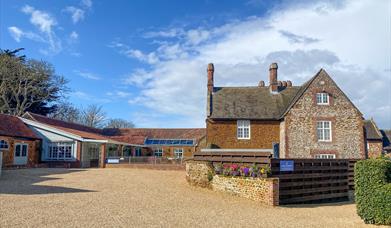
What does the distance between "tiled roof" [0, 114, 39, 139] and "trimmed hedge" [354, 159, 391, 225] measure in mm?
24456

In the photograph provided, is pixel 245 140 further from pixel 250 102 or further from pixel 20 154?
pixel 20 154

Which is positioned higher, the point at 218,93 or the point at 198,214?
the point at 218,93

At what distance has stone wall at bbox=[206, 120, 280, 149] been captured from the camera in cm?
2597

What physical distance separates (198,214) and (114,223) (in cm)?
273

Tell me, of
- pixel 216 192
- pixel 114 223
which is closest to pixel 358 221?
pixel 216 192

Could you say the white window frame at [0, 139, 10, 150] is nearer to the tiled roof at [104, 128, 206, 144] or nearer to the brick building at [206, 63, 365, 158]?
the brick building at [206, 63, 365, 158]

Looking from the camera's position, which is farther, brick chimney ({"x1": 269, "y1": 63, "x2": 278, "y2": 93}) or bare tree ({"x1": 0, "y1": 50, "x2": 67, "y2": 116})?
bare tree ({"x1": 0, "y1": 50, "x2": 67, "y2": 116})

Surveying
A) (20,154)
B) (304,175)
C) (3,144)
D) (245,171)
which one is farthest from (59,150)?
(304,175)

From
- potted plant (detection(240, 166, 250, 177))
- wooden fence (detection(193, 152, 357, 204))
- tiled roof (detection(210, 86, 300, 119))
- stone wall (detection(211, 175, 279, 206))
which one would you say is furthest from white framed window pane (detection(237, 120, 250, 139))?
potted plant (detection(240, 166, 250, 177))

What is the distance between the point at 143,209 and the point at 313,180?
7.82 meters

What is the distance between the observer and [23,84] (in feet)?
130

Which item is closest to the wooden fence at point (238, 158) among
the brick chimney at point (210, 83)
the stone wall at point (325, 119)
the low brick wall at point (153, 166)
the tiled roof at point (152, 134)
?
the low brick wall at point (153, 166)

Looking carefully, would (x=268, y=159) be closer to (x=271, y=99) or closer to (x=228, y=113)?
(x=228, y=113)

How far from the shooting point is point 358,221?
32.9 feet
